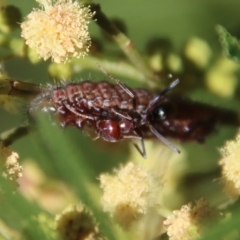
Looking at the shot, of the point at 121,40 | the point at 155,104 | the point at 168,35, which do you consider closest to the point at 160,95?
the point at 155,104

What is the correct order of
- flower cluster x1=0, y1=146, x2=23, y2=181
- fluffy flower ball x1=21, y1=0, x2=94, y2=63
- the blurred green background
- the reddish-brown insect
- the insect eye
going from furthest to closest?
the blurred green background
the insect eye
the reddish-brown insect
fluffy flower ball x1=21, y1=0, x2=94, y2=63
flower cluster x1=0, y1=146, x2=23, y2=181

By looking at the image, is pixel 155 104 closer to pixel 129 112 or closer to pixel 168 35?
pixel 129 112

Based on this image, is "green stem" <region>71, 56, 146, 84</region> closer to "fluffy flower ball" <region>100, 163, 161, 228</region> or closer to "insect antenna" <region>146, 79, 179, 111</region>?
"insect antenna" <region>146, 79, 179, 111</region>

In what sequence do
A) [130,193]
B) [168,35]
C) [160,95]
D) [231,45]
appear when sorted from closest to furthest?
[231,45] < [130,193] < [160,95] < [168,35]

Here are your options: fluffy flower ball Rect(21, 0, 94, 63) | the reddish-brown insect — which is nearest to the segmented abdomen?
the reddish-brown insect

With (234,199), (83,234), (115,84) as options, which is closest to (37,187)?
(115,84)

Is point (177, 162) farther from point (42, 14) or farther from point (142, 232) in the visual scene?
point (42, 14)
